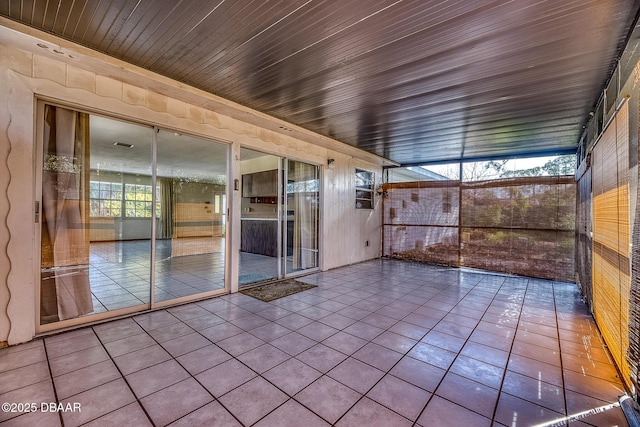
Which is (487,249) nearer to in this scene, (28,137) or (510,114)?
(510,114)

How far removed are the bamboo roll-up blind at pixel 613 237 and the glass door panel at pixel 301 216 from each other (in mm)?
4113

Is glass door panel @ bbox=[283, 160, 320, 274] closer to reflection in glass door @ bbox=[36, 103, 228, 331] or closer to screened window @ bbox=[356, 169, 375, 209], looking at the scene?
reflection in glass door @ bbox=[36, 103, 228, 331]

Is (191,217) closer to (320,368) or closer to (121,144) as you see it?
(121,144)

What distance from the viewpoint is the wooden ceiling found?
6.28 ft

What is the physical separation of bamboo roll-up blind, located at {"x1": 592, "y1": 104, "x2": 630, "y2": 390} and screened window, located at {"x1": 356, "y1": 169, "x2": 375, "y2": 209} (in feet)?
14.2

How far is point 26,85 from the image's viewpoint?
2357 millimetres

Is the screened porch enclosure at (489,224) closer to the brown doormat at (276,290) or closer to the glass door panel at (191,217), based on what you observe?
the brown doormat at (276,290)

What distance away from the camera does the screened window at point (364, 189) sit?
22.1ft

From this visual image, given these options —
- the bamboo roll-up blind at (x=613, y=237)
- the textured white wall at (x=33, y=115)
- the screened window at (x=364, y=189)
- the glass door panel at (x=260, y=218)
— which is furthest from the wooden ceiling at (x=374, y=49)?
the screened window at (x=364, y=189)
